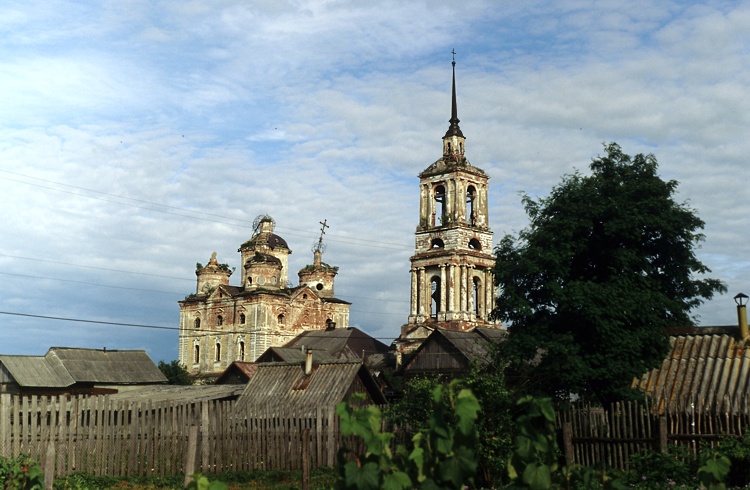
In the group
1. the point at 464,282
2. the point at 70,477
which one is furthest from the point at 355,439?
the point at 464,282

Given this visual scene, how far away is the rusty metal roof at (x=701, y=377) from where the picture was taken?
53.8 feet

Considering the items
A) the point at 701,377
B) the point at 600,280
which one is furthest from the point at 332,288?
the point at 701,377

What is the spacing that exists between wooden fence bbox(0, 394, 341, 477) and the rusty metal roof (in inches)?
276

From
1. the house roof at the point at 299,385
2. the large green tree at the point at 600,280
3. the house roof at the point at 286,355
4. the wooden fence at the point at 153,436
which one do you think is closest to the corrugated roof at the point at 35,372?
the house roof at the point at 299,385

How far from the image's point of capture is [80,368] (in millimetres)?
37688

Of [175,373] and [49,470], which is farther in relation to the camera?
[175,373]

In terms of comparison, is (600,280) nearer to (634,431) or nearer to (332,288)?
(634,431)

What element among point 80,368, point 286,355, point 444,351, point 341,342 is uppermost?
point 341,342

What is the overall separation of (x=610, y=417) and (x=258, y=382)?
13.0 m

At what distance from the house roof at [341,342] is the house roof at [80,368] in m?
19.2

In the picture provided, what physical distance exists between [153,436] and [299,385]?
26.8ft

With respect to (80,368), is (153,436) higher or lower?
lower

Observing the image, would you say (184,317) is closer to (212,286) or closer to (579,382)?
(212,286)

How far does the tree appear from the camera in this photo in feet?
205
